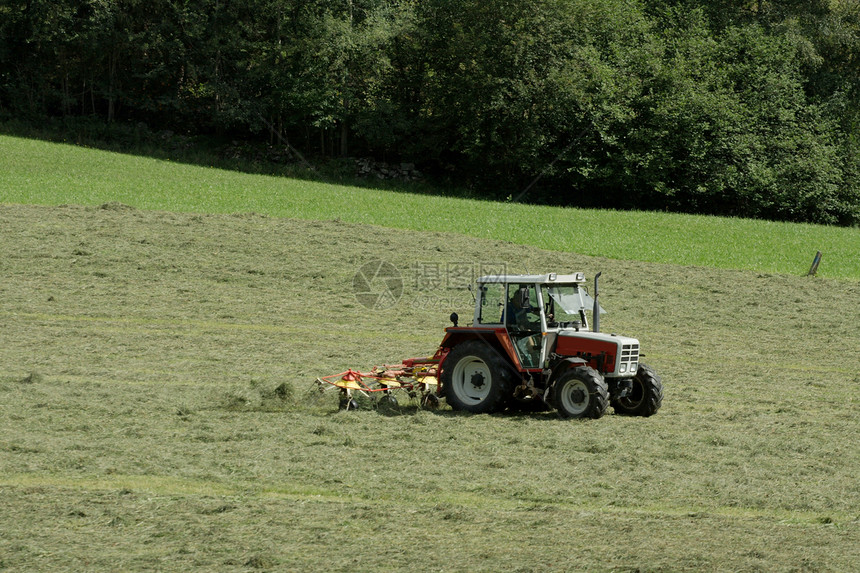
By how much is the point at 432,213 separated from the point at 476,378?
65.2ft

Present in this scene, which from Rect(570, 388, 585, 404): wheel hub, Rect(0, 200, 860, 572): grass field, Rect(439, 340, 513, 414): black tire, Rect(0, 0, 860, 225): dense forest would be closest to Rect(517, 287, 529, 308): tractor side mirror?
Rect(439, 340, 513, 414): black tire

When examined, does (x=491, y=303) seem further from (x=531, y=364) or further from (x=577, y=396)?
(x=577, y=396)

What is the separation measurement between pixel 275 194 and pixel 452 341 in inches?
889

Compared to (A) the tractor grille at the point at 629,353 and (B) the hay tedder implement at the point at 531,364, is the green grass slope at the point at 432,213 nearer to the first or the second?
A: (B) the hay tedder implement at the point at 531,364

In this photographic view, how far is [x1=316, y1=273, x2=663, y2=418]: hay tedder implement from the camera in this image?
11391 millimetres

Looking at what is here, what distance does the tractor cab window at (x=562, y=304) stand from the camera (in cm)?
1190

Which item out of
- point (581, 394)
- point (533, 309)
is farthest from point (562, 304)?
point (581, 394)

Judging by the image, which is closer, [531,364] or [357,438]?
[357,438]

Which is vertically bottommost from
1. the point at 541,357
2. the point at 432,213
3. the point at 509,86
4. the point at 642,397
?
the point at 642,397

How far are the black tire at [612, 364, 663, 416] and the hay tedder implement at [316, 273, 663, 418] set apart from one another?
0.5 inches

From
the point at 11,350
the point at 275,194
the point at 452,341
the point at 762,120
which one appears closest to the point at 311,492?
the point at 452,341

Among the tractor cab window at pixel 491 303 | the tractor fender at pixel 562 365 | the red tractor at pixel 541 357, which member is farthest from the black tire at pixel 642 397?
the tractor cab window at pixel 491 303

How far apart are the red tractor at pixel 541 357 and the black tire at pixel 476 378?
13 mm

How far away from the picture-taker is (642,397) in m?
11.8
